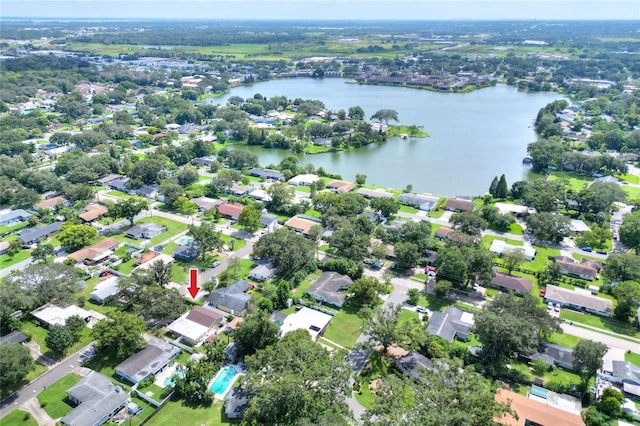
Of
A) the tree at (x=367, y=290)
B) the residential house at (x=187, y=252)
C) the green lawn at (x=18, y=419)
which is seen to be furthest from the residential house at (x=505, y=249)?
the green lawn at (x=18, y=419)

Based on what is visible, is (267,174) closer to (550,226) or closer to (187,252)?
A: (187,252)

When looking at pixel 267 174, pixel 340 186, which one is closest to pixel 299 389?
pixel 340 186


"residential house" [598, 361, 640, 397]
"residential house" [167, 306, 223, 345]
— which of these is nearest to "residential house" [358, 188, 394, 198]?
"residential house" [167, 306, 223, 345]

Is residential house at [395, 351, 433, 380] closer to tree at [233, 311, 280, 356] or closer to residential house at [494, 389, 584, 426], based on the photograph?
residential house at [494, 389, 584, 426]

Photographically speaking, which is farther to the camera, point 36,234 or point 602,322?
point 36,234

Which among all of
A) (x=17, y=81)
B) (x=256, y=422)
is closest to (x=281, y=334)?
(x=256, y=422)

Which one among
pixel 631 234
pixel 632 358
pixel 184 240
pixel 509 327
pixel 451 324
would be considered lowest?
pixel 632 358
